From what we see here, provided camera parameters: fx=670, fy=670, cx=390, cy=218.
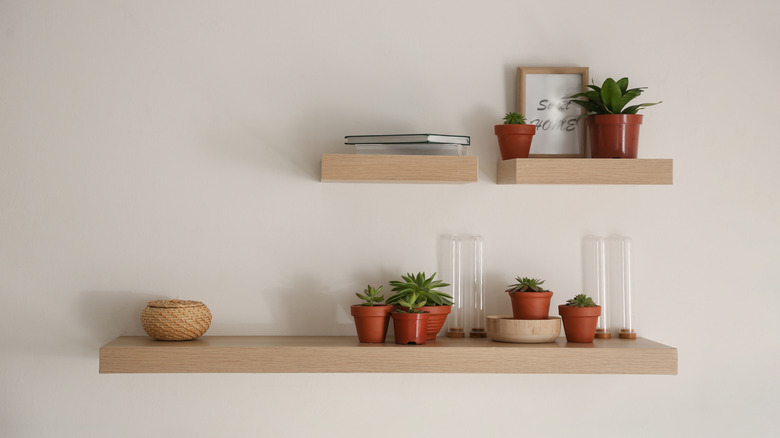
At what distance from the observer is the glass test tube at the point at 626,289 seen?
1.64 metres

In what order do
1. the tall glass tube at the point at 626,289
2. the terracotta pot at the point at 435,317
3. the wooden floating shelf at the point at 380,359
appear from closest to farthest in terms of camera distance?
the wooden floating shelf at the point at 380,359, the terracotta pot at the point at 435,317, the tall glass tube at the point at 626,289

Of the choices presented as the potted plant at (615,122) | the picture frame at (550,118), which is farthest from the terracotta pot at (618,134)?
the picture frame at (550,118)

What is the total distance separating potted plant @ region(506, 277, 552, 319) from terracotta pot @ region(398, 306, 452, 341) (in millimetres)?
159

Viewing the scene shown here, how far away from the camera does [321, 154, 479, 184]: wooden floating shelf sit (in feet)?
4.88

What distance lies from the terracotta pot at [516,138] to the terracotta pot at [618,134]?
0.16m

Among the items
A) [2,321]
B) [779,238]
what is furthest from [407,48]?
[2,321]

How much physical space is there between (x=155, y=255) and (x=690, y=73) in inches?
55.5

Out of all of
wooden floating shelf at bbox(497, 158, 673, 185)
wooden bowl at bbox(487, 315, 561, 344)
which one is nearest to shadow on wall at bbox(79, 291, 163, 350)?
wooden bowl at bbox(487, 315, 561, 344)

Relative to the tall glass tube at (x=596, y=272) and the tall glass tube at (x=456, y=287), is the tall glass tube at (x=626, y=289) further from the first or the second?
the tall glass tube at (x=456, y=287)

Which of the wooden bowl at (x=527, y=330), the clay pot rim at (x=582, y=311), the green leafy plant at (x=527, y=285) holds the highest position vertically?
the green leafy plant at (x=527, y=285)

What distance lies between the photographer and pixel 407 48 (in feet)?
5.49

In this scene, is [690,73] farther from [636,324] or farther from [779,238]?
[636,324]

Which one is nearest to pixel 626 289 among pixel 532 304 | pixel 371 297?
pixel 532 304

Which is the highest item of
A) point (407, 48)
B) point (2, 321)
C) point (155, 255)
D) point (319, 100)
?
point (407, 48)
